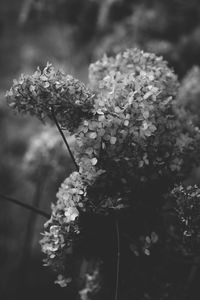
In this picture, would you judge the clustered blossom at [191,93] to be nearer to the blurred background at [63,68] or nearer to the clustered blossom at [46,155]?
the blurred background at [63,68]

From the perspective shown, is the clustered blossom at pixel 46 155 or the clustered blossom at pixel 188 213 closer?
the clustered blossom at pixel 188 213

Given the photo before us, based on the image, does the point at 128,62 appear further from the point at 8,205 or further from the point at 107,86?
the point at 8,205

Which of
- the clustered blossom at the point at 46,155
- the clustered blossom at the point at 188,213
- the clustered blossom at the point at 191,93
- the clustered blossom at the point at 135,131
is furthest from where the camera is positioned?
the clustered blossom at the point at 46,155

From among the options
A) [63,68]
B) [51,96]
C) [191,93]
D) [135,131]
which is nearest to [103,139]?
[135,131]

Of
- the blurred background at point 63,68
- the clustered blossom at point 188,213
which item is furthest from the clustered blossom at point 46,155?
the clustered blossom at point 188,213

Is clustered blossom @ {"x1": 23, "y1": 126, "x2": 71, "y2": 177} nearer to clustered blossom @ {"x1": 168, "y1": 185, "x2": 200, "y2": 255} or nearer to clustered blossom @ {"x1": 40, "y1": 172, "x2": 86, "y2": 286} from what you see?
clustered blossom @ {"x1": 40, "y1": 172, "x2": 86, "y2": 286}

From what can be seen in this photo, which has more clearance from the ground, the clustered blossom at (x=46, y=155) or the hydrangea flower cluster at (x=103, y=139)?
the clustered blossom at (x=46, y=155)

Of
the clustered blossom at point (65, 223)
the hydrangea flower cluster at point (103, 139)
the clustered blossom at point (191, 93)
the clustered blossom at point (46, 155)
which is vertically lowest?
the clustered blossom at point (65, 223)

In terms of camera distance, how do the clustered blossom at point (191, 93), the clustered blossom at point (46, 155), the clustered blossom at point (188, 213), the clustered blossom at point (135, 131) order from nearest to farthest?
1. the clustered blossom at point (135, 131)
2. the clustered blossom at point (188, 213)
3. the clustered blossom at point (191, 93)
4. the clustered blossom at point (46, 155)

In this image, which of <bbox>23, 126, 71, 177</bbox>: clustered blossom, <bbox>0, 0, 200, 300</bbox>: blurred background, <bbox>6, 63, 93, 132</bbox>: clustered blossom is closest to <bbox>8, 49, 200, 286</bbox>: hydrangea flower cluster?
<bbox>6, 63, 93, 132</bbox>: clustered blossom
